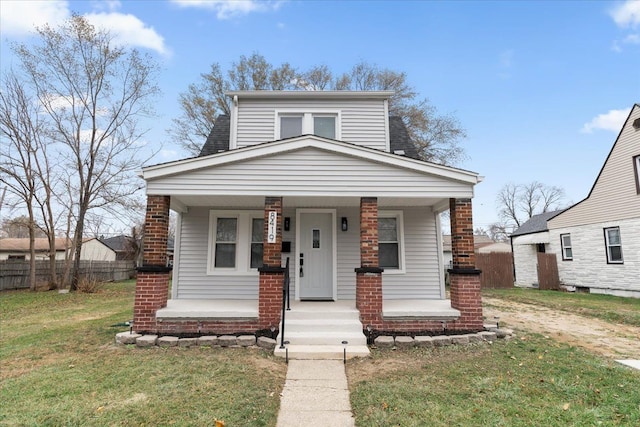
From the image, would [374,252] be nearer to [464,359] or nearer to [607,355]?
[464,359]

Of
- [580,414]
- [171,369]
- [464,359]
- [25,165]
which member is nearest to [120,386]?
[171,369]

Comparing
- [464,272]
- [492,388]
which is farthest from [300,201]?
[492,388]

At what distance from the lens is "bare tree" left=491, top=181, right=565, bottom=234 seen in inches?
1668

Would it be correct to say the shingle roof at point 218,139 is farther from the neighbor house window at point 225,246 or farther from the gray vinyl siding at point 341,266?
the neighbor house window at point 225,246

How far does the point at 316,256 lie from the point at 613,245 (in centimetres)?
1330

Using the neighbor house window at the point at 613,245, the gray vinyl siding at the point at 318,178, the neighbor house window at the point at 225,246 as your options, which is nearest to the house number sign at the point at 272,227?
the gray vinyl siding at the point at 318,178

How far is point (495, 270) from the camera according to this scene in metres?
17.0

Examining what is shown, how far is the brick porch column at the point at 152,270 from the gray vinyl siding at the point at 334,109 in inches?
132

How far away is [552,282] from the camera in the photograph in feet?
53.0

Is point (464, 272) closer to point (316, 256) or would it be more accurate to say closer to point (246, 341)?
point (316, 256)

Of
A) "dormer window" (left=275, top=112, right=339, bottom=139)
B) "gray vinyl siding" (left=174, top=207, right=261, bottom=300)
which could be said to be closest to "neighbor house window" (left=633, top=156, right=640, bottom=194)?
"dormer window" (left=275, top=112, right=339, bottom=139)

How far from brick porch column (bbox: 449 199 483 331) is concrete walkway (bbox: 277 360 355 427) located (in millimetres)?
2657

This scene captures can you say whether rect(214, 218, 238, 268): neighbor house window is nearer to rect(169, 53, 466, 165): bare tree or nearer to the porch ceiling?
the porch ceiling

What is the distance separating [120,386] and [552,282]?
18582 mm
